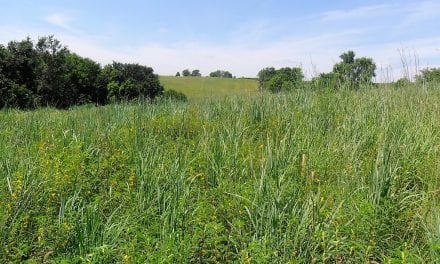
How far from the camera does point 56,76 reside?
144 ft

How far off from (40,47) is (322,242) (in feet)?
161

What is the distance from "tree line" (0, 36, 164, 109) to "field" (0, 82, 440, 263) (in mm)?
28599

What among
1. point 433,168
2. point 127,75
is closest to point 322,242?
point 433,168

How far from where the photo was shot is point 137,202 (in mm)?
3158

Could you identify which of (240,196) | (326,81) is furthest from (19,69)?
(240,196)

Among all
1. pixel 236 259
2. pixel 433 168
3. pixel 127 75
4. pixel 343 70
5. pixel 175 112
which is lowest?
pixel 236 259

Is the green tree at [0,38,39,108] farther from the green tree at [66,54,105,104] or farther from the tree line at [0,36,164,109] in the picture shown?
the green tree at [66,54,105,104]

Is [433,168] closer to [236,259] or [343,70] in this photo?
[236,259]

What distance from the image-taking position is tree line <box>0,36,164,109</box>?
38.4 m

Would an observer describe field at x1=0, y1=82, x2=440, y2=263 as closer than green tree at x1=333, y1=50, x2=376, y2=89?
Yes

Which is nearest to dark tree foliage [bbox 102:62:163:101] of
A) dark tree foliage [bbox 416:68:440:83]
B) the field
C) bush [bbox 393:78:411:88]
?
dark tree foliage [bbox 416:68:440:83]

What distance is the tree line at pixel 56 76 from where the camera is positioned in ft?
126

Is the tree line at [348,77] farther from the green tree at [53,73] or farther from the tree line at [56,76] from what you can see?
the green tree at [53,73]

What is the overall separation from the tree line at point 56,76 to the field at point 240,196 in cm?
2860
